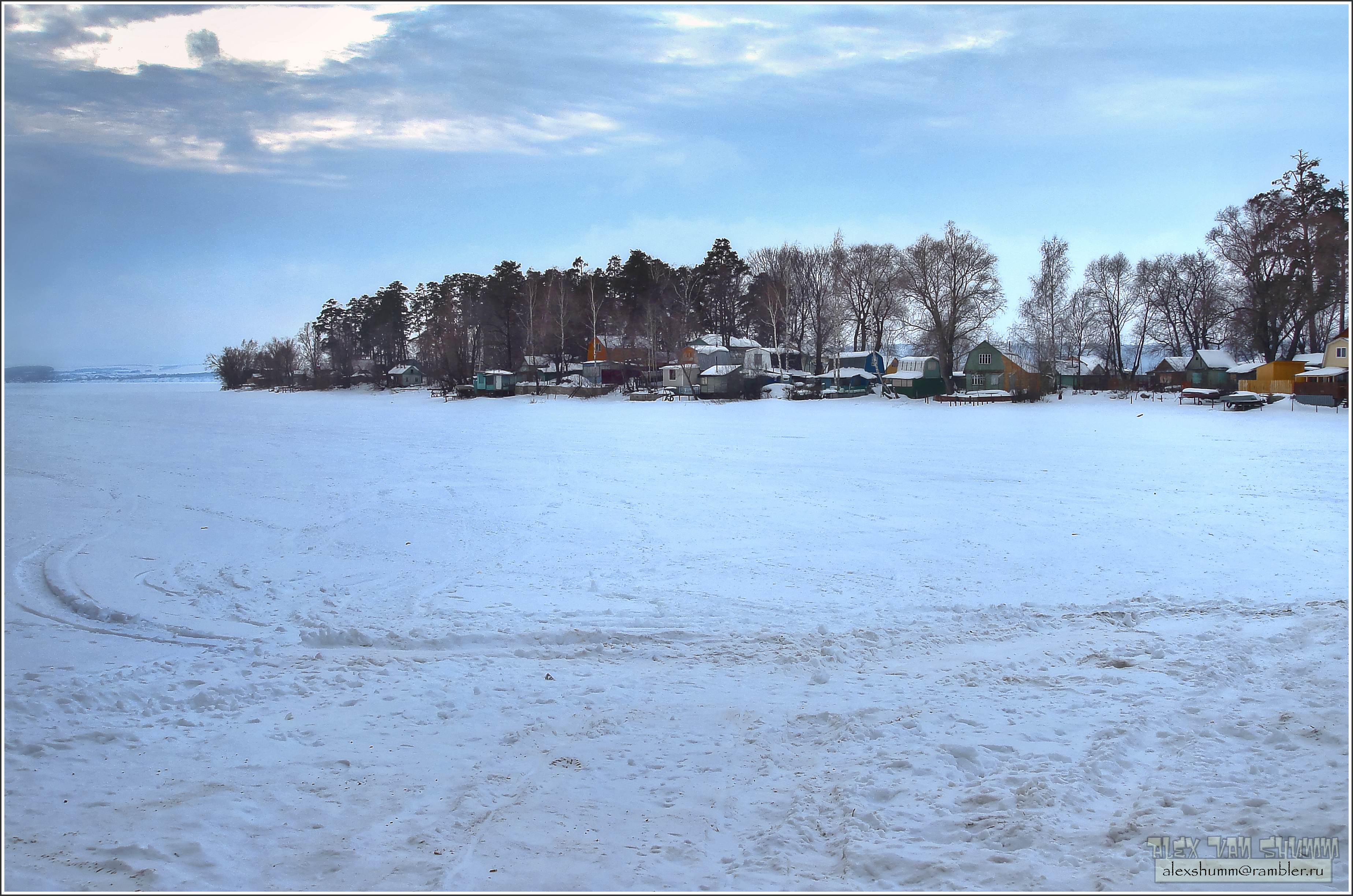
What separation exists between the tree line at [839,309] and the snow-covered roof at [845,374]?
14.2 ft

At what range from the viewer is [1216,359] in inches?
2269

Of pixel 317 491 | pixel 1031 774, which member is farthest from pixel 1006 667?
pixel 317 491

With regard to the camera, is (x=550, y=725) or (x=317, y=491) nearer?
(x=550, y=725)

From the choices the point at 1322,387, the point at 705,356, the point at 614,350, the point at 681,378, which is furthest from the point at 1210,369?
the point at 614,350

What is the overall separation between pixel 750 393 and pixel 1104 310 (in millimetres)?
37067

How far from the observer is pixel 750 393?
59.0m

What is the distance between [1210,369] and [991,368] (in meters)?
14.8

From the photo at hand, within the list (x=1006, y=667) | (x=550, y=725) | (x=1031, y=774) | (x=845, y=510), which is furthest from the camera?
(x=845, y=510)

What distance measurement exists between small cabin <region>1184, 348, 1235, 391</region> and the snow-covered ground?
165 feet

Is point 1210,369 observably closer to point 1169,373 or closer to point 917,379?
point 1169,373

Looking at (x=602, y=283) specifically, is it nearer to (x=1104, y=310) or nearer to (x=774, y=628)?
(x=1104, y=310)

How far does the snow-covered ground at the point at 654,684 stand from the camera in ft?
13.0

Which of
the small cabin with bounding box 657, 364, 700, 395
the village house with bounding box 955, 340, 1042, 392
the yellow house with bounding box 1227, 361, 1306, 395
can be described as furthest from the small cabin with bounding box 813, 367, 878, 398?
the yellow house with bounding box 1227, 361, 1306, 395

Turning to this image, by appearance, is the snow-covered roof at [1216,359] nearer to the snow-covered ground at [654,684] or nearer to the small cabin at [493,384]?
the snow-covered ground at [654,684]
